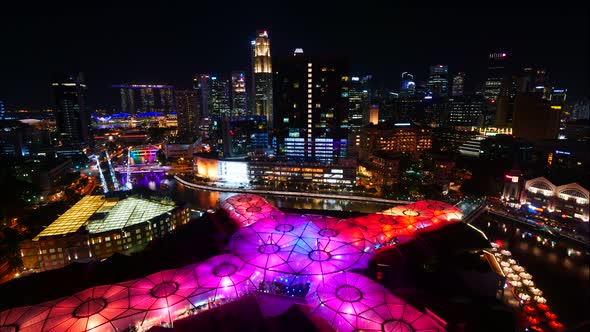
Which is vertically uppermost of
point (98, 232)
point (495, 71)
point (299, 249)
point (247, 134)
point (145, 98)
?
point (495, 71)

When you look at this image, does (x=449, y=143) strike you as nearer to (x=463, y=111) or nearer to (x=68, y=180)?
(x=463, y=111)

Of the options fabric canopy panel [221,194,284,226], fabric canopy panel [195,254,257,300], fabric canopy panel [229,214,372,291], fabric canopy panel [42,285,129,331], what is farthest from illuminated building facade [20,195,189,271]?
fabric canopy panel [195,254,257,300]

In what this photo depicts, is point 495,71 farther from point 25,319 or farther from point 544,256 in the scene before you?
point 25,319

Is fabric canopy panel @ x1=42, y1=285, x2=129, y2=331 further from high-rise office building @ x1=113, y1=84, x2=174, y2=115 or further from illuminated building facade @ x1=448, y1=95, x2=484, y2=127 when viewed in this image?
high-rise office building @ x1=113, y1=84, x2=174, y2=115

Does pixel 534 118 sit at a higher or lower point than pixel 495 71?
lower

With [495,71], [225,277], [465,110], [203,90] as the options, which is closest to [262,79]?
[203,90]
